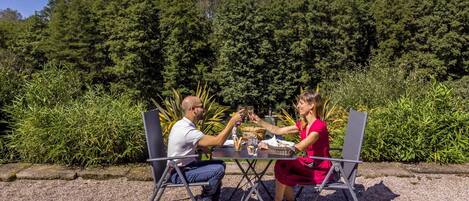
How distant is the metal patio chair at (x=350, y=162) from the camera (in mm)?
3422

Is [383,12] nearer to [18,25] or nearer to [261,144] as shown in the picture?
[261,144]

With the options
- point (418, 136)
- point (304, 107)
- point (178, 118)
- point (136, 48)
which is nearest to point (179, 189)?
point (304, 107)

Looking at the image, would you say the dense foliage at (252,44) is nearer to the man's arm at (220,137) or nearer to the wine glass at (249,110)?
the wine glass at (249,110)

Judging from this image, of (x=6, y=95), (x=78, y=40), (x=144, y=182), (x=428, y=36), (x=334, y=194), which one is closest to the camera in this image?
(x=334, y=194)

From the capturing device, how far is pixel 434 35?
2169 cm

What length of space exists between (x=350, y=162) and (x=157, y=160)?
1573 mm

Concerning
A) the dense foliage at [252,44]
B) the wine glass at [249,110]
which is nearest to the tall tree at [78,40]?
the dense foliage at [252,44]

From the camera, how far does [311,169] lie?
363cm

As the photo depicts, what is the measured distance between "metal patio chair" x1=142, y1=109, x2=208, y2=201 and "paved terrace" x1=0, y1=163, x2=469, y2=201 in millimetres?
877

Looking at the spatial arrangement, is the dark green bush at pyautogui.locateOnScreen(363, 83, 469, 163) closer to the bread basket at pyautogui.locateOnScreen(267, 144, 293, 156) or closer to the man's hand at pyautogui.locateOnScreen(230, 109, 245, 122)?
the bread basket at pyautogui.locateOnScreen(267, 144, 293, 156)

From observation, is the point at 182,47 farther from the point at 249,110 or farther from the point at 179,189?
the point at 249,110

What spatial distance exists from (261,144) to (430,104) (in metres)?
3.88

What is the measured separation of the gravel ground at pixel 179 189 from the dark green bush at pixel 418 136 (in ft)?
1.87

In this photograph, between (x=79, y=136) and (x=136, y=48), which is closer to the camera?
(x=79, y=136)
